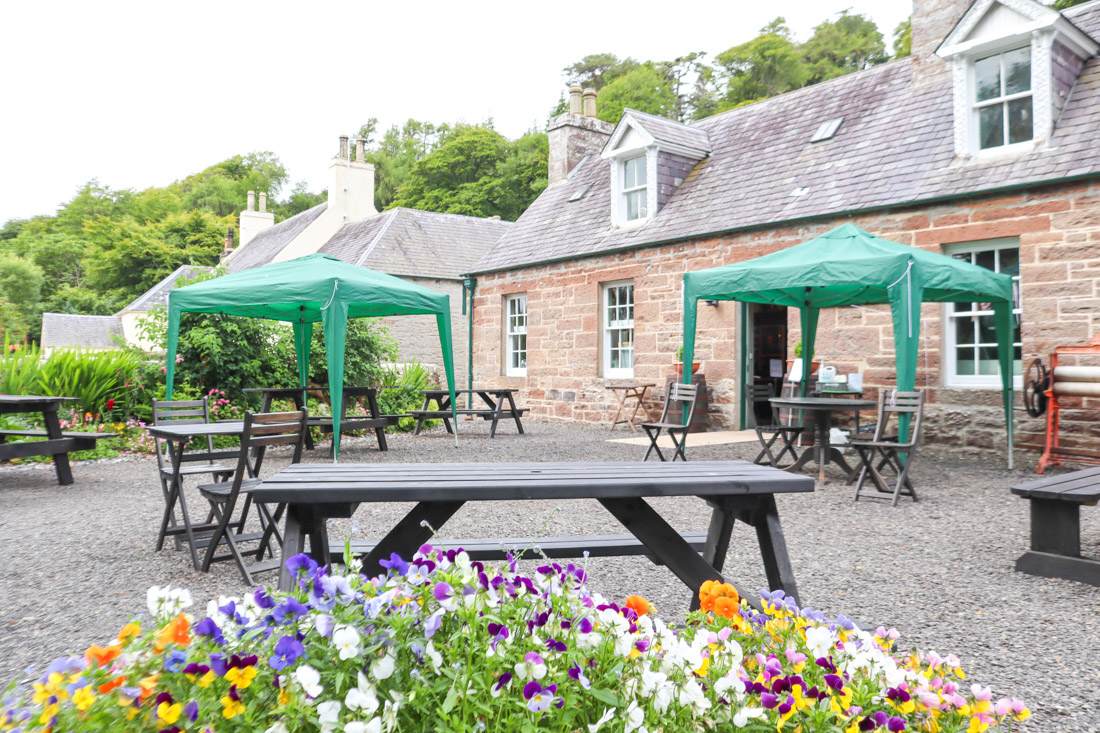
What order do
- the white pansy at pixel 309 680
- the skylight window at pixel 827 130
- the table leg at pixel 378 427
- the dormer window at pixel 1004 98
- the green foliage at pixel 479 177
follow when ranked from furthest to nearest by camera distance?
the green foliage at pixel 479 177, the skylight window at pixel 827 130, the table leg at pixel 378 427, the dormer window at pixel 1004 98, the white pansy at pixel 309 680

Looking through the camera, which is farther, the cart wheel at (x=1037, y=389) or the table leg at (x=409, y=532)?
the cart wheel at (x=1037, y=389)

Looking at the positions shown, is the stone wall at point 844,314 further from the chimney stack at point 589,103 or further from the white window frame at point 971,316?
the chimney stack at point 589,103

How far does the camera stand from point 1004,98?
8977mm

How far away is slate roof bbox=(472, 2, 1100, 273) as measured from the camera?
8.66 meters

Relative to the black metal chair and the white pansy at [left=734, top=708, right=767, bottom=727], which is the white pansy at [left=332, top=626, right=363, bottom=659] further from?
the black metal chair

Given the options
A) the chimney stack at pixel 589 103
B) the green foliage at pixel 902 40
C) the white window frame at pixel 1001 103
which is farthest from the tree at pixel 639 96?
the white window frame at pixel 1001 103

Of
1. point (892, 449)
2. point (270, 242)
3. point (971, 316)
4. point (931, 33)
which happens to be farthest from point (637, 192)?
point (270, 242)

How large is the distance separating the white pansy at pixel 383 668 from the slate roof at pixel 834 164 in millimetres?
9112

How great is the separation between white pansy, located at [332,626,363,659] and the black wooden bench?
3882mm

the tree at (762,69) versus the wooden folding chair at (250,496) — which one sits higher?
the tree at (762,69)

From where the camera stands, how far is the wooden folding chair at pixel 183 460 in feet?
14.9

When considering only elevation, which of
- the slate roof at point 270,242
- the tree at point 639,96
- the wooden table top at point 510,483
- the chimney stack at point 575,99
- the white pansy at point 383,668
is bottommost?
the white pansy at point 383,668

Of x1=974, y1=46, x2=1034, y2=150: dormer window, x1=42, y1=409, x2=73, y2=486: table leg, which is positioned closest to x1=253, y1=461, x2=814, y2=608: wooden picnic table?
x1=42, y1=409, x2=73, y2=486: table leg

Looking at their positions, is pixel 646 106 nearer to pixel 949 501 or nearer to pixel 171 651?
pixel 949 501
